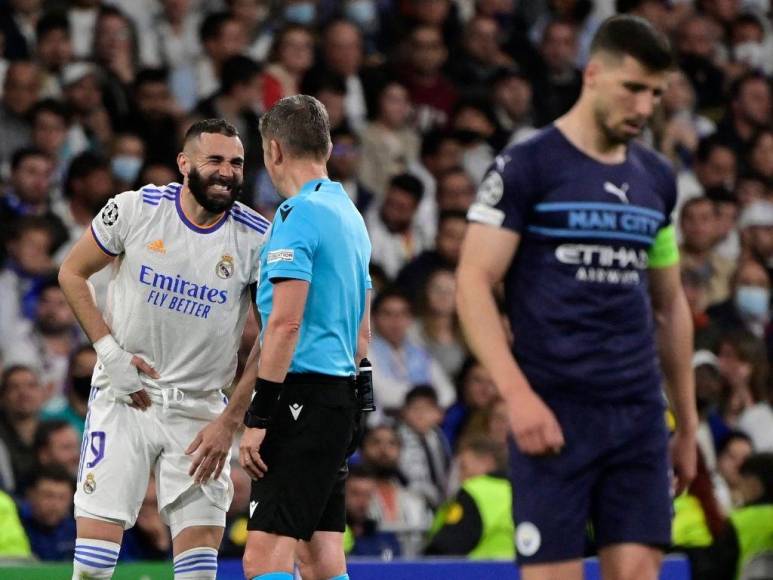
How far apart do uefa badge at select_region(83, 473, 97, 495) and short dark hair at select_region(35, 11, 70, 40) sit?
5894mm

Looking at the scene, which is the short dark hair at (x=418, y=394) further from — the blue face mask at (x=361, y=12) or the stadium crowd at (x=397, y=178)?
the blue face mask at (x=361, y=12)

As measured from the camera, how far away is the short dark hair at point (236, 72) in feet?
37.9

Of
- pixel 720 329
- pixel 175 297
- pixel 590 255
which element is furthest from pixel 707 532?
pixel 590 255

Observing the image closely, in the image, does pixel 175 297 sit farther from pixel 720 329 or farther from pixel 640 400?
pixel 720 329

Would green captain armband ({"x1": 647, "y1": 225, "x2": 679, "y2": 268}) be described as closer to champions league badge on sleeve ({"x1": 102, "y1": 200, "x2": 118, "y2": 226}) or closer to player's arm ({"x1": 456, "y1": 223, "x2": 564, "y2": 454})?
player's arm ({"x1": 456, "y1": 223, "x2": 564, "y2": 454})

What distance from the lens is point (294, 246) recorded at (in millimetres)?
5574

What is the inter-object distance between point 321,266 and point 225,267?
0.78 meters

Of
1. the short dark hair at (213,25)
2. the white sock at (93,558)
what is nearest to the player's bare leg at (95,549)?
the white sock at (93,558)

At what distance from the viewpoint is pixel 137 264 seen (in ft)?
20.9

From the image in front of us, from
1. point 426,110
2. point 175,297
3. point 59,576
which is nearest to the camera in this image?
point 175,297

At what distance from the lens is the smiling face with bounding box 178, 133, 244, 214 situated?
6.30m

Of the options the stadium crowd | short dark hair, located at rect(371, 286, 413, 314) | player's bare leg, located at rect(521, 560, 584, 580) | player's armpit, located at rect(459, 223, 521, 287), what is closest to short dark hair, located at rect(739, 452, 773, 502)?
the stadium crowd

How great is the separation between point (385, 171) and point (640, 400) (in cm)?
762

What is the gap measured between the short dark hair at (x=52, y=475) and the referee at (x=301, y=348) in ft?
11.0
